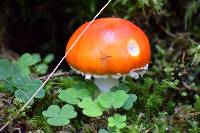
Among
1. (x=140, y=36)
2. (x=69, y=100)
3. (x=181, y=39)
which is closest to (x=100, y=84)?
(x=69, y=100)

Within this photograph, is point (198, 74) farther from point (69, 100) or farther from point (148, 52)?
point (69, 100)

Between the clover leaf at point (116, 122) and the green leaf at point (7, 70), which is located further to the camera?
the green leaf at point (7, 70)

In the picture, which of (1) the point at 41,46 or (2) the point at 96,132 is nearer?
(2) the point at 96,132

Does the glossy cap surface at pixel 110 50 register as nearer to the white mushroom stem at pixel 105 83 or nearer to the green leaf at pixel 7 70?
the white mushroom stem at pixel 105 83

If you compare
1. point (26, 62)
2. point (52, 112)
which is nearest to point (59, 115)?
point (52, 112)

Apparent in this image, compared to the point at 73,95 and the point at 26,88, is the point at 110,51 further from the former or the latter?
the point at 26,88

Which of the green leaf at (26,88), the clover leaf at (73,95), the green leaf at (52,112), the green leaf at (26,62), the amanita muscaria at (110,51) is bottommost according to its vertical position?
the green leaf at (52,112)

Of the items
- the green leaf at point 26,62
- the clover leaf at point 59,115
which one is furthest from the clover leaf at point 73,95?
the green leaf at point 26,62
